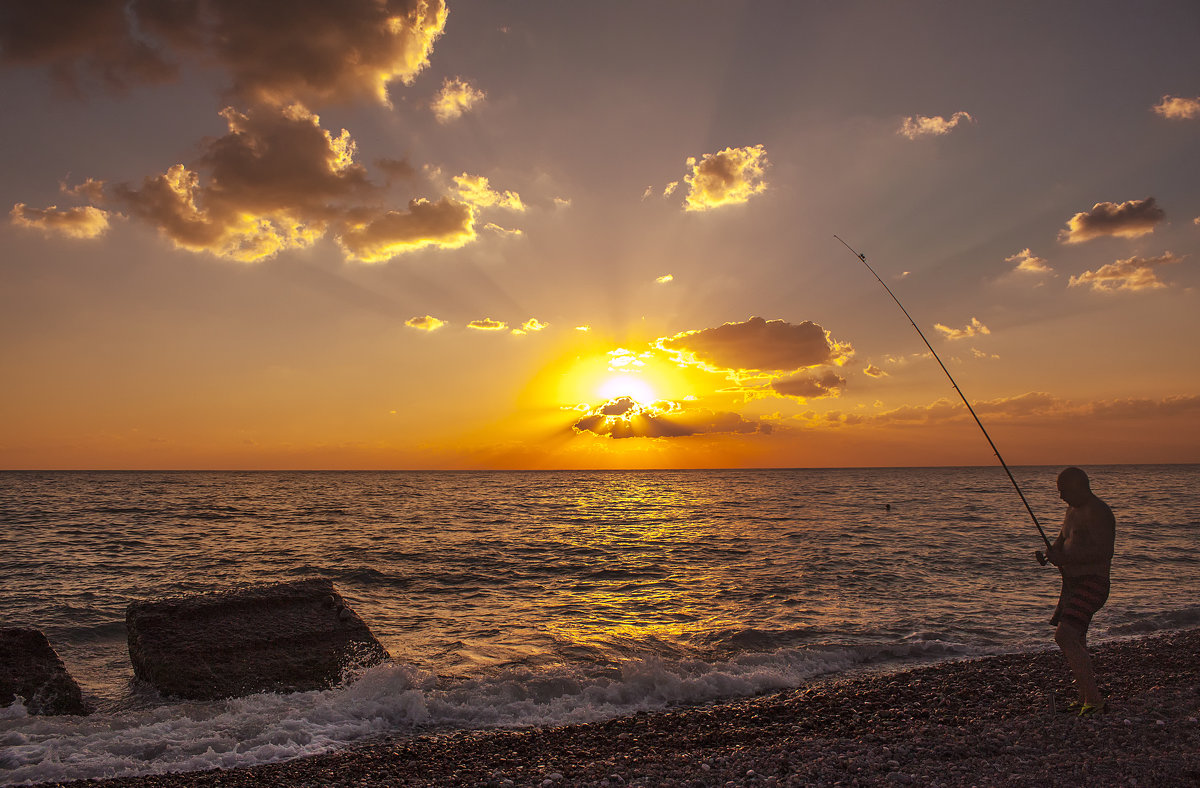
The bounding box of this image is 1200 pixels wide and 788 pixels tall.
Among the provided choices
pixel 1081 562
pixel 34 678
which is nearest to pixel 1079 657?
pixel 1081 562

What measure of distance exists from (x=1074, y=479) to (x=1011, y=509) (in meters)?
50.2

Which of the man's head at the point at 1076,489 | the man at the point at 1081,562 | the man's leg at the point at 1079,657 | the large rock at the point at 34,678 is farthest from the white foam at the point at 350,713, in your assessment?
the man's head at the point at 1076,489

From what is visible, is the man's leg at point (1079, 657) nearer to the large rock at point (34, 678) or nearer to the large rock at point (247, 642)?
the large rock at point (247, 642)

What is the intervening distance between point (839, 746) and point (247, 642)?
9.33 meters

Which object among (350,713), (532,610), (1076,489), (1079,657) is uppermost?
(1076,489)

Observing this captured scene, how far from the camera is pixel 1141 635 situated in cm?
1216

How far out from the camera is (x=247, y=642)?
9.90m

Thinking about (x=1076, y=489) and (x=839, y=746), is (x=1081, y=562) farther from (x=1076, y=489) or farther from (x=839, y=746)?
(x=839, y=746)

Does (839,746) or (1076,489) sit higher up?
(1076,489)

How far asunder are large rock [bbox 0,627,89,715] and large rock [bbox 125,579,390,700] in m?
0.96

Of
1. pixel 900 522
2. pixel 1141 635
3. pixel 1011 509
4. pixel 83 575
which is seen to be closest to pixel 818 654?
pixel 1141 635

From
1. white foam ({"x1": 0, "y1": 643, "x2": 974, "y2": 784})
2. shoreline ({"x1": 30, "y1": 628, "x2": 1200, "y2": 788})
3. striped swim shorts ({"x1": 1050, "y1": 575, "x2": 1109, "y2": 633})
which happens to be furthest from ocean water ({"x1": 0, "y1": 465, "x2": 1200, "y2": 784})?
striped swim shorts ({"x1": 1050, "y1": 575, "x2": 1109, "y2": 633})

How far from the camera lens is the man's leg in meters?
6.57

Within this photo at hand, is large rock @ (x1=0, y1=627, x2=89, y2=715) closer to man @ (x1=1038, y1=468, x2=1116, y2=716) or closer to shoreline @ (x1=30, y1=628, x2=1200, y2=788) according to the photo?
shoreline @ (x1=30, y1=628, x2=1200, y2=788)
